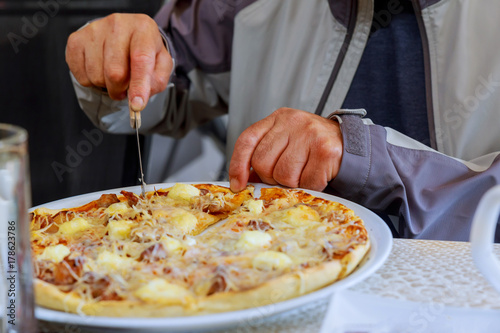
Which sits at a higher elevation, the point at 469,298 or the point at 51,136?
the point at 469,298

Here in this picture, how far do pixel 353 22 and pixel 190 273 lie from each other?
96cm

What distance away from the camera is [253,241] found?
669 millimetres

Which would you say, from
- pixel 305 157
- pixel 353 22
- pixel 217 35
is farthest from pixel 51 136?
pixel 305 157

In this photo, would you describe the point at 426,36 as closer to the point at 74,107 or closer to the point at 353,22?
the point at 353,22

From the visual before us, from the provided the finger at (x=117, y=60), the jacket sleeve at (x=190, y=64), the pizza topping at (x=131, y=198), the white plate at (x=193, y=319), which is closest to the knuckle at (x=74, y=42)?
the finger at (x=117, y=60)

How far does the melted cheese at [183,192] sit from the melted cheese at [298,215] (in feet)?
0.60

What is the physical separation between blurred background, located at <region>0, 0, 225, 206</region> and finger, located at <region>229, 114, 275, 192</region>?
3.99 feet

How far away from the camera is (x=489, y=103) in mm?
1241

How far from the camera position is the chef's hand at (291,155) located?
965 millimetres

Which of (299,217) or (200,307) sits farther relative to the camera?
(299,217)

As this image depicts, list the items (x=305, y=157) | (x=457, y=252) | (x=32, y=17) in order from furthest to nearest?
1. (x=32, y=17)
2. (x=305, y=157)
3. (x=457, y=252)

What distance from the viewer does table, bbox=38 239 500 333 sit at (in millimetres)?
559

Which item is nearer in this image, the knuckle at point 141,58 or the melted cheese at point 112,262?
the melted cheese at point 112,262

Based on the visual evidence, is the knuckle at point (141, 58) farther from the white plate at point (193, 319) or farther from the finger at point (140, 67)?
the white plate at point (193, 319)
